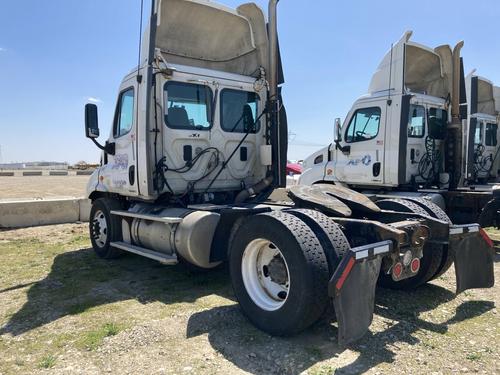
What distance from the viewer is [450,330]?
3980 millimetres

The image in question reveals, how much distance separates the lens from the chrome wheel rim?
157 inches

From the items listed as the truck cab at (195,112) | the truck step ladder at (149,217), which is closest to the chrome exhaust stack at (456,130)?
the truck cab at (195,112)

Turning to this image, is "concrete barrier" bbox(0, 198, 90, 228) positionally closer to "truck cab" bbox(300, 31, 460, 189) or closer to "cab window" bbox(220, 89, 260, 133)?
"cab window" bbox(220, 89, 260, 133)

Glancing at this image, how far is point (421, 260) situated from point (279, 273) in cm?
184

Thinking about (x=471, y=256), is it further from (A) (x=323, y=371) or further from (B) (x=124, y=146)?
(B) (x=124, y=146)

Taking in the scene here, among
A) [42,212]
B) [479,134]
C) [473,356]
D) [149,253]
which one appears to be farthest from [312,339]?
[479,134]

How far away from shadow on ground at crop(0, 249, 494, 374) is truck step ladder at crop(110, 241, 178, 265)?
362 mm

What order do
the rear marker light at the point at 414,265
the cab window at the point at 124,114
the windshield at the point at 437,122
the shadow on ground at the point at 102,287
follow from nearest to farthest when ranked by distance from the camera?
the rear marker light at the point at 414,265 < the shadow on ground at the point at 102,287 < the cab window at the point at 124,114 < the windshield at the point at 437,122

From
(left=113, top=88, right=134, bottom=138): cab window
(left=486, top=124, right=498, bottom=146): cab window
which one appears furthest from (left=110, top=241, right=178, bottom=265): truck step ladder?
(left=486, top=124, right=498, bottom=146): cab window

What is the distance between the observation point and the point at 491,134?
39.4 ft

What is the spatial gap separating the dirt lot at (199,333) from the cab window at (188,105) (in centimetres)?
223

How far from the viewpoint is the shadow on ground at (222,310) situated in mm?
3459

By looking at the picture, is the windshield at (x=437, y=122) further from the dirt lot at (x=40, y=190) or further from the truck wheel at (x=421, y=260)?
the dirt lot at (x=40, y=190)

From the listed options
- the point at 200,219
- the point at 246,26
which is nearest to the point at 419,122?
the point at 246,26
